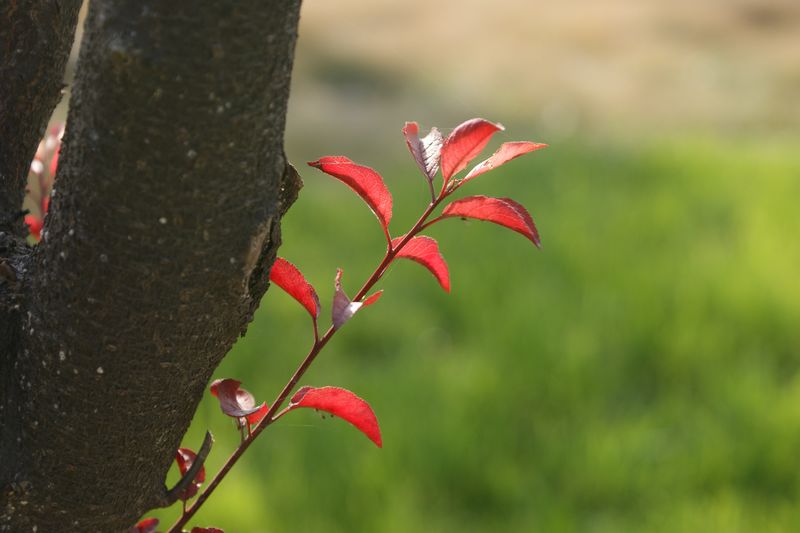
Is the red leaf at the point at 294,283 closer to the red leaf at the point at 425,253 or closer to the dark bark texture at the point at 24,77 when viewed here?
the red leaf at the point at 425,253

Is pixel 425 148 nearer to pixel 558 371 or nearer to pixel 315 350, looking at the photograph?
pixel 315 350

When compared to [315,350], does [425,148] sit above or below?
above

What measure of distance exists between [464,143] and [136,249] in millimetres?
183

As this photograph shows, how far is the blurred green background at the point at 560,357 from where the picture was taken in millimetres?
1879

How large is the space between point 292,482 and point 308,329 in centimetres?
76

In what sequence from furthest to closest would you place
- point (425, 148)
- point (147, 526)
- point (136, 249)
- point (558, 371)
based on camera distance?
point (558, 371), point (147, 526), point (425, 148), point (136, 249)

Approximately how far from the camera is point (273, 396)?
224cm

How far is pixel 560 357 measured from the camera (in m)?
2.25

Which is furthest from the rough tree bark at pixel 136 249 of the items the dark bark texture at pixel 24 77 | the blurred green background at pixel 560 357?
the blurred green background at pixel 560 357

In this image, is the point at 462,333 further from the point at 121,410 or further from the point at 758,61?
the point at 758,61

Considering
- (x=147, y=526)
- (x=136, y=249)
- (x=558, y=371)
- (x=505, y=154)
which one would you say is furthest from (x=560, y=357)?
(x=136, y=249)

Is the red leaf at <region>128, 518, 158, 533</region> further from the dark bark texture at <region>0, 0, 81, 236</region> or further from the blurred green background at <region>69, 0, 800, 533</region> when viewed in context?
the blurred green background at <region>69, 0, 800, 533</region>

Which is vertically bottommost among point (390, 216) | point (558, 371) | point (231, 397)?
point (558, 371)

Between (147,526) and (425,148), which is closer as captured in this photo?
(425,148)
